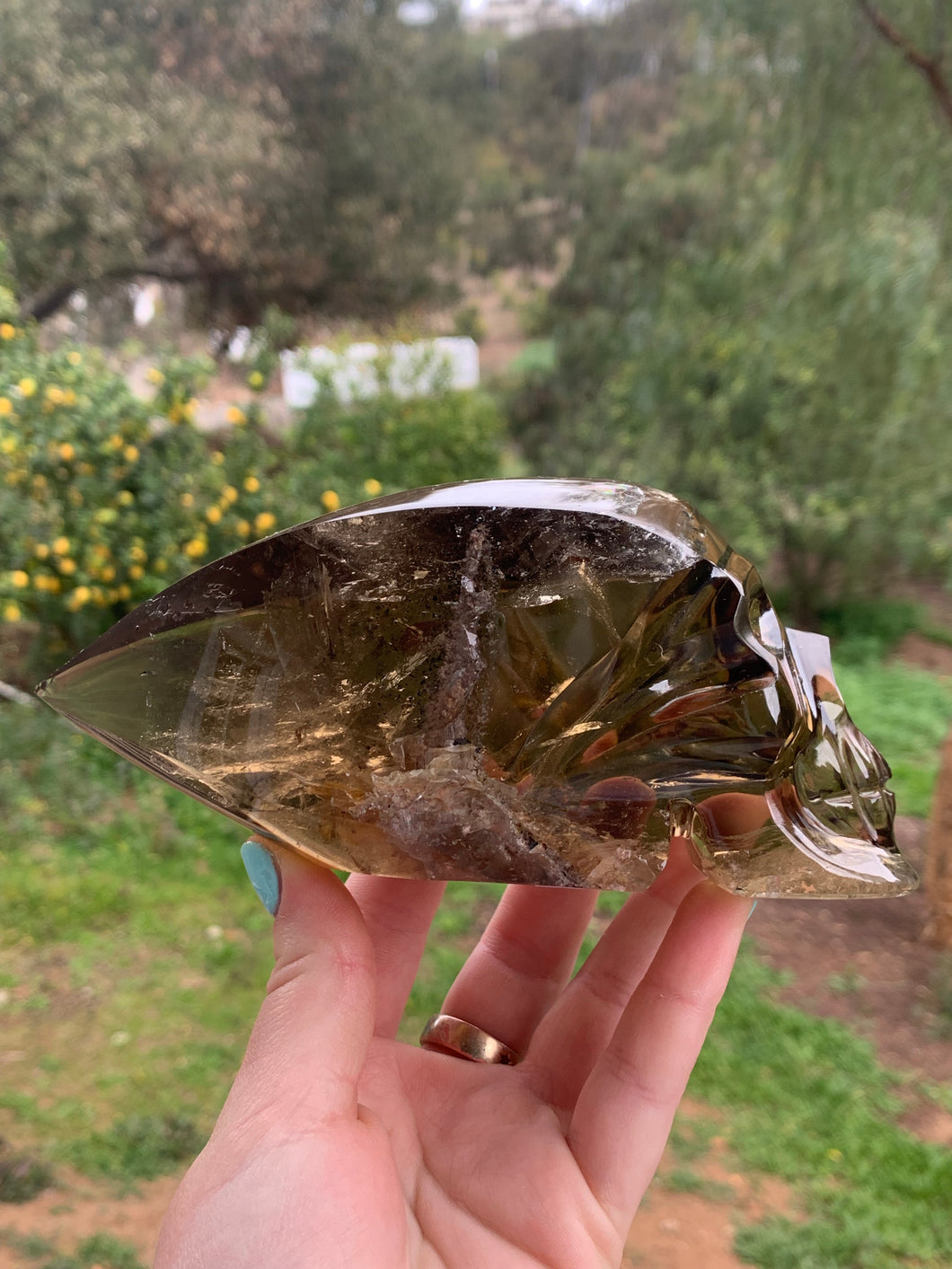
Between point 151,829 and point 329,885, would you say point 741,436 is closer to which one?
point 151,829

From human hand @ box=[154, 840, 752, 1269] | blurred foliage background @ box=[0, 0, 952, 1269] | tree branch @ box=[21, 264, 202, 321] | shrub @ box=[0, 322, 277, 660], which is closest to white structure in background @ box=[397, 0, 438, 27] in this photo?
blurred foliage background @ box=[0, 0, 952, 1269]

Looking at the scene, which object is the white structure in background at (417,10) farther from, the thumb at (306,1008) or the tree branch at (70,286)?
the thumb at (306,1008)

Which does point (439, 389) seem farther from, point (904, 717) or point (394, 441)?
point (904, 717)

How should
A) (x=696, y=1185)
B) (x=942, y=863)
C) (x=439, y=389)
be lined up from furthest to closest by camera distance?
(x=439, y=389) < (x=942, y=863) < (x=696, y=1185)

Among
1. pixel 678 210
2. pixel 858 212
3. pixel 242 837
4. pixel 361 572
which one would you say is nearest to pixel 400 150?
pixel 678 210

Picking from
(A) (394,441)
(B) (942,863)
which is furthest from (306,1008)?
(A) (394,441)

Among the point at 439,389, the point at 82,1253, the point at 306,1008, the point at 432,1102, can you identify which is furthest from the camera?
the point at 439,389
